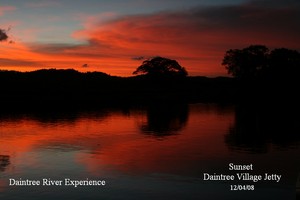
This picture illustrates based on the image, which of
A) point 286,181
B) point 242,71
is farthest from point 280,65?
point 286,181

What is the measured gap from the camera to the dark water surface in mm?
17750

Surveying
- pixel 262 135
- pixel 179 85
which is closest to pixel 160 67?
pixel 179 85

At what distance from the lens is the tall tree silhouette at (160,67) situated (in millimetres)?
120188

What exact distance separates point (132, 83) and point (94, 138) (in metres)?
108

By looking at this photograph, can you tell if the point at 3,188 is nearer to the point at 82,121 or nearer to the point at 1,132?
the point at 1,132

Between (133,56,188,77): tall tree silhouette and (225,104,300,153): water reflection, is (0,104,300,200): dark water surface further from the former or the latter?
(133,56,188,77): tall tree silhouette

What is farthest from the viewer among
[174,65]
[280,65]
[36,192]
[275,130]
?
[174,65]

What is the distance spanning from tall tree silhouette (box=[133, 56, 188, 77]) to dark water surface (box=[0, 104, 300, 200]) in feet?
254

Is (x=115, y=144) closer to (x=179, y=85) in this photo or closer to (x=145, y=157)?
(x=145, y=157)

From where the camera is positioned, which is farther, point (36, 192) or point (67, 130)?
point (67, 130)

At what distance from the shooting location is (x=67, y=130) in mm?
37969

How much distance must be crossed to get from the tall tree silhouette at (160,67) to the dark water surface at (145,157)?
77387 millimetres

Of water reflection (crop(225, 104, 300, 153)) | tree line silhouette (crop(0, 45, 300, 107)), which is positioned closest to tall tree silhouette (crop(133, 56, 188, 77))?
tree line silhouette (crop(0, 45, 300, 107))

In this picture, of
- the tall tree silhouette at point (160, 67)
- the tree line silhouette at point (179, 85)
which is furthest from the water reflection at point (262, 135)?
the tall tree silhouette at point (160, 67)
